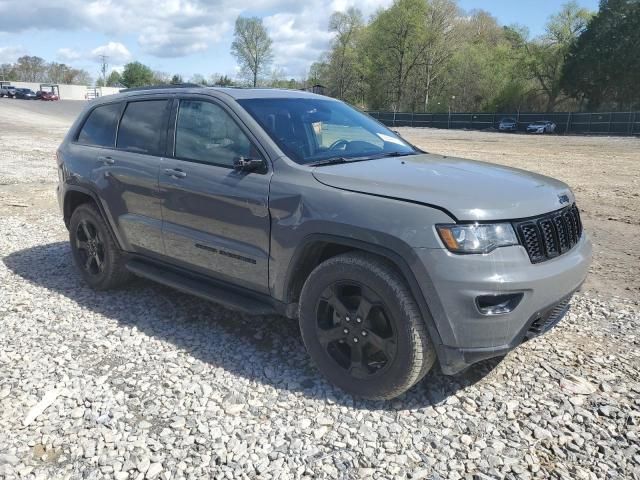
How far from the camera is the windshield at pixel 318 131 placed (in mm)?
3844

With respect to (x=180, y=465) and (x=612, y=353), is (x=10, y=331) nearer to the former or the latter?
(x=180, y=465)

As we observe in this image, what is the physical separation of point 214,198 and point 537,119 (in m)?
52.3

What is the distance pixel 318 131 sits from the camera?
4168 millimetres

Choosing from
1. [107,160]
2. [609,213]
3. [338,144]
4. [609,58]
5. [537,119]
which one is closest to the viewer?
[338,144]

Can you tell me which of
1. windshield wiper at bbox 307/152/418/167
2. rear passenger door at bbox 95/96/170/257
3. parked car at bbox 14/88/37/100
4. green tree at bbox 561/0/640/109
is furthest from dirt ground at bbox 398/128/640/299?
parked car at bbox 14/88/37/100

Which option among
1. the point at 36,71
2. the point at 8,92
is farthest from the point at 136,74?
the point at 8,92

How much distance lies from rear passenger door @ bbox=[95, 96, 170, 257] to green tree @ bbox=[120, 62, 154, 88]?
111 meters

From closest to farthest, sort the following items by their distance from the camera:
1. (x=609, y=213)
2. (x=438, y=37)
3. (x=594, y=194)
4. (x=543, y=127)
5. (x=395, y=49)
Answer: (x=609, y=213) < (x=594, y=194) < (x=543, y=127) < (x=438, y=37) < (x=395, y=49)

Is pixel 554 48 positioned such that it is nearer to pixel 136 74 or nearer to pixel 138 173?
pixel 138 173

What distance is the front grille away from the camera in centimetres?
305

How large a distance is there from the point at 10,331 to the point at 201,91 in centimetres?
239

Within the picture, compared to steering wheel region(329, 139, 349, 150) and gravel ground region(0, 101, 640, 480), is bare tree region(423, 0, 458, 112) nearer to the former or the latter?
steering wheel region(329, 139, 349, 150)

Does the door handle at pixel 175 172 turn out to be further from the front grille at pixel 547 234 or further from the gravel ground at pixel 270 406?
the front grille at pixel 547 234

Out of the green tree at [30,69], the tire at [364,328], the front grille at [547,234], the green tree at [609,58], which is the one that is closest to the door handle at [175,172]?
the tire at [364,328]
